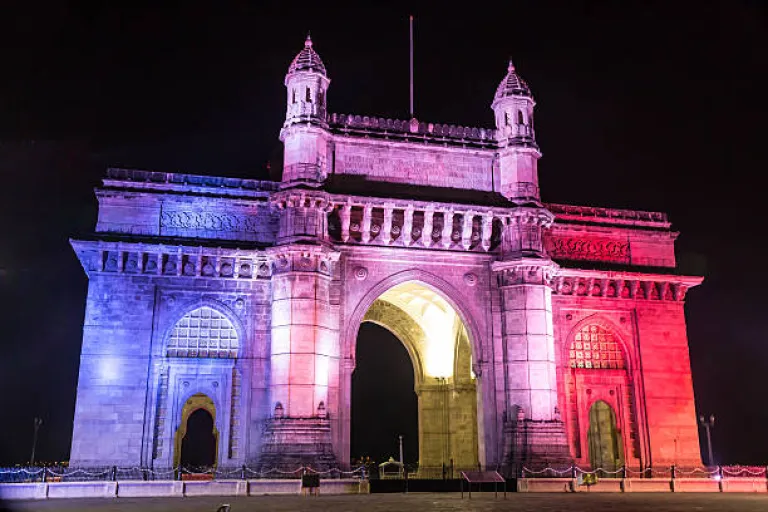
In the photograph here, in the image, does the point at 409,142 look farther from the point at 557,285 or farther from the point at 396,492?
the point at 396,492

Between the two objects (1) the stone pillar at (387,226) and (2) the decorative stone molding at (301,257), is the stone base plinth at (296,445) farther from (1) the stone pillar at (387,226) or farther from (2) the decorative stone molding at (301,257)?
(1) the stone pillar at (387,226)

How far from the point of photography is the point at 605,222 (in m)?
40.1

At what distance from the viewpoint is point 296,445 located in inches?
1179

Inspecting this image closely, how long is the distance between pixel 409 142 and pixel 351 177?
347cm

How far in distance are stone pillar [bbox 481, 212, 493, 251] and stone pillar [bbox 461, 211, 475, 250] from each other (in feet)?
2.16

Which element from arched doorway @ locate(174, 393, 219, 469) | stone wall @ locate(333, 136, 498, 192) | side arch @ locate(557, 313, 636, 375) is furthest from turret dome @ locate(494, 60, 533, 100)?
arched doorway @ locate(174, 393, 219, 469)

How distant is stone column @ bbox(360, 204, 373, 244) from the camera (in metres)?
34.3

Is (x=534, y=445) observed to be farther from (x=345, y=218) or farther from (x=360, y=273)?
(x=345, y=218)

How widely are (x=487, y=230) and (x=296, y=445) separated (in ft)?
45.0

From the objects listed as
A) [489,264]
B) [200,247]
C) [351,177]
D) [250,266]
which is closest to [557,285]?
[489,264]

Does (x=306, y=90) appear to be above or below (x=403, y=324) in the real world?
above

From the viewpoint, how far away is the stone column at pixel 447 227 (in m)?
35.2

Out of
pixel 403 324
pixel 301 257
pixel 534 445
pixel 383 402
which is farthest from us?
pixel 383 402

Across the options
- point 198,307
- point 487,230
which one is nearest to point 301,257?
point 198,307
